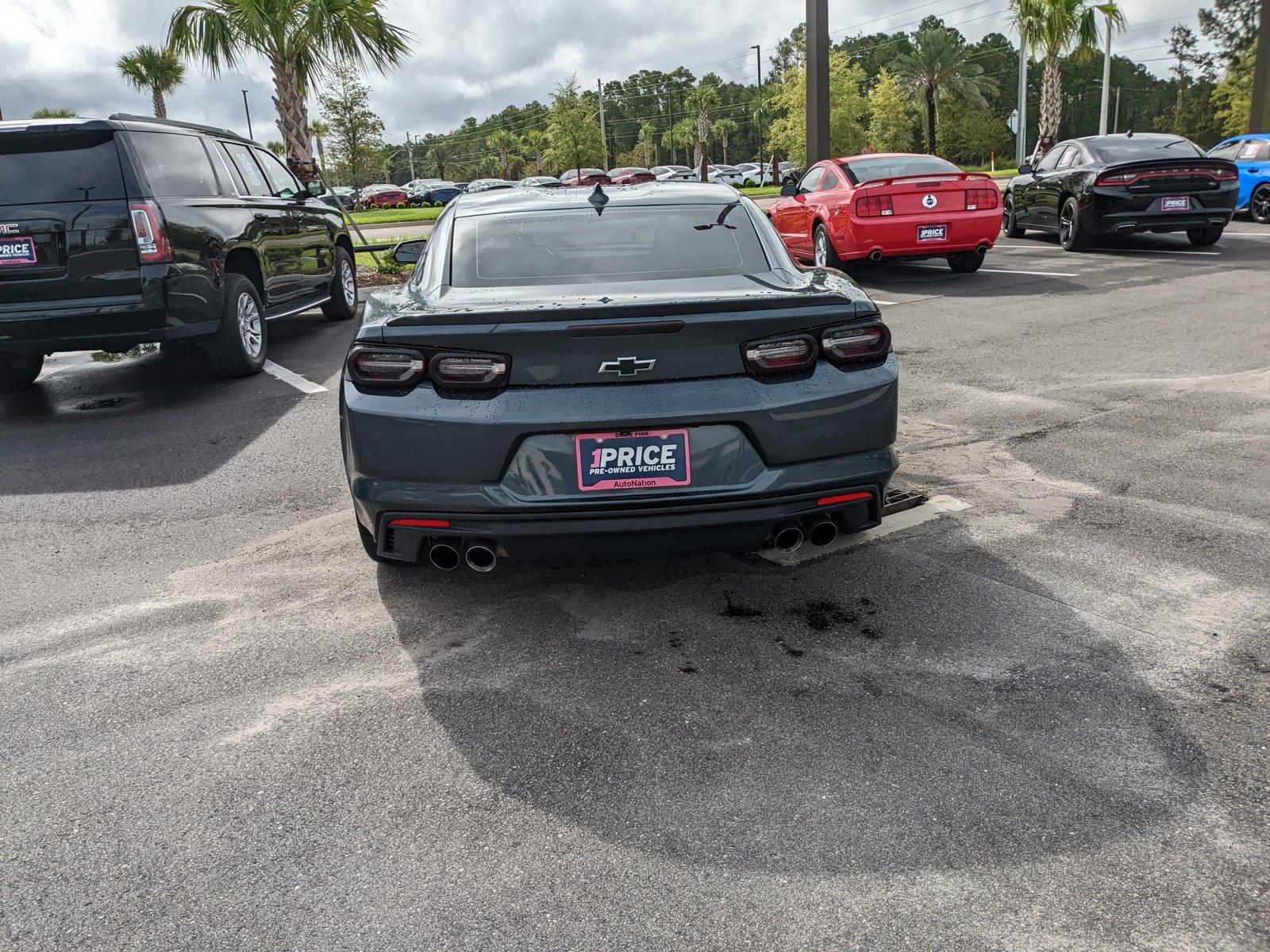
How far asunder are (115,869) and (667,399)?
72.5 inches

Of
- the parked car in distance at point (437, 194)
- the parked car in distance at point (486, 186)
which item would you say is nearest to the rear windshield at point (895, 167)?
the parked car in distance at point (486, 186)

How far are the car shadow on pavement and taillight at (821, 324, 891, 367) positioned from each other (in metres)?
0.86

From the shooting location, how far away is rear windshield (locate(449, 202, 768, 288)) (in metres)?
3.85

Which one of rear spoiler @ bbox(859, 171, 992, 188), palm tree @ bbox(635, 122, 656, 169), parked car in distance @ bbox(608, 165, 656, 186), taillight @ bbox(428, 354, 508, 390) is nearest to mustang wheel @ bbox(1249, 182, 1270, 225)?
rear spoiler @ bbox(859, 171, 992, 188)

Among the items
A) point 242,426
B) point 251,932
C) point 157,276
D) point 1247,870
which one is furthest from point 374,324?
point 157,276

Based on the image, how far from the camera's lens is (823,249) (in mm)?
12625

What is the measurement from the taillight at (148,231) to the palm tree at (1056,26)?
97.4 feet

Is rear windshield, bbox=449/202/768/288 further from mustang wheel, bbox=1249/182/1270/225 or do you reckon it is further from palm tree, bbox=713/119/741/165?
palm tree, bbox=713/119/741/165

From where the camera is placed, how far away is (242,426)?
270 inches

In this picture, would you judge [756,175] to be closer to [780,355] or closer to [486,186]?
[486,186]

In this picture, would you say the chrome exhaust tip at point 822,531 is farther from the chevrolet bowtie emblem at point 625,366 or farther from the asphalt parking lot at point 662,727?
the chevrolet bowtie emblem at point 625,366

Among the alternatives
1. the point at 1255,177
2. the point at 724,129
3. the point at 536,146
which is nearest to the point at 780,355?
the point at 1255,177

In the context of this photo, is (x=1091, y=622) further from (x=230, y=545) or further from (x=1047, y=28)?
(x=1047, y=28)

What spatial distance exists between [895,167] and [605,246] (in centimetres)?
920
